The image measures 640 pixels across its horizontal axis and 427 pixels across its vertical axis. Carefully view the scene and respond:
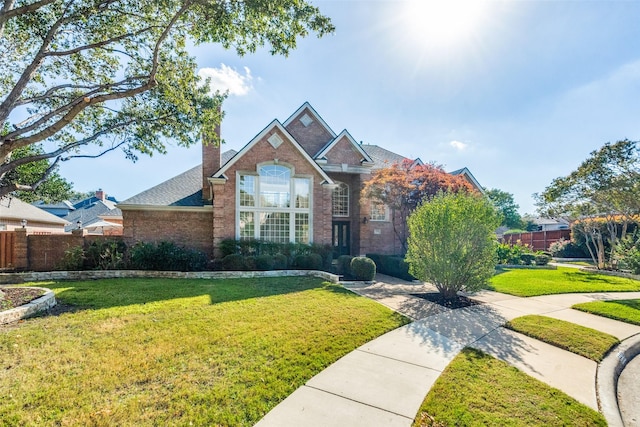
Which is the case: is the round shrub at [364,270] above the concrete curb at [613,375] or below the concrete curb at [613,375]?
above

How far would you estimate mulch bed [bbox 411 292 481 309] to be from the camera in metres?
8.08

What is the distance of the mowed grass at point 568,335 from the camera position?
5.24m

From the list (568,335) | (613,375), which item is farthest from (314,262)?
(613,375)

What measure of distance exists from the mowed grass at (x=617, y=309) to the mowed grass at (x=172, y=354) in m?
5.72

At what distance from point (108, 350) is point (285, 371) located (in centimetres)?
294

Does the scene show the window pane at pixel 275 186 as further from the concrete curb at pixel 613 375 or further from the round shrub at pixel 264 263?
the concrete curb at pixel 613 375

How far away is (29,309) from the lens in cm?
641

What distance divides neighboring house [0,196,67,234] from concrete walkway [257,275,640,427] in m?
21.7

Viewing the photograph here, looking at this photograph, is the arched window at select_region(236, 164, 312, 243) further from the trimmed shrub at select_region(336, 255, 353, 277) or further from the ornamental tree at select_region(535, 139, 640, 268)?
the ornamental tree at select_region(535, 139, 640, 268)

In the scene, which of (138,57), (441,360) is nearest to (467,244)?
(441,360)

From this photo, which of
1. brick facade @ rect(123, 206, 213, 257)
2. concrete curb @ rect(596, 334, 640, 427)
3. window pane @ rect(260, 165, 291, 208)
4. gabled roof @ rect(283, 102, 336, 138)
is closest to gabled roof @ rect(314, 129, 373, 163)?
gabled roof @ rect(283, 102, 336, 138)

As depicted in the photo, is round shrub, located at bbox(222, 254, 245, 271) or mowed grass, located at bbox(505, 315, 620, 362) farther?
round shrub, located at bbox(222, 254, 245, 271)

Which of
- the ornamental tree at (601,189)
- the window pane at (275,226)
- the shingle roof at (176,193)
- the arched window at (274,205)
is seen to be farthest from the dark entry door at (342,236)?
the ornamental tree at (601,189)

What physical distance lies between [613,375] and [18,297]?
12443mm
